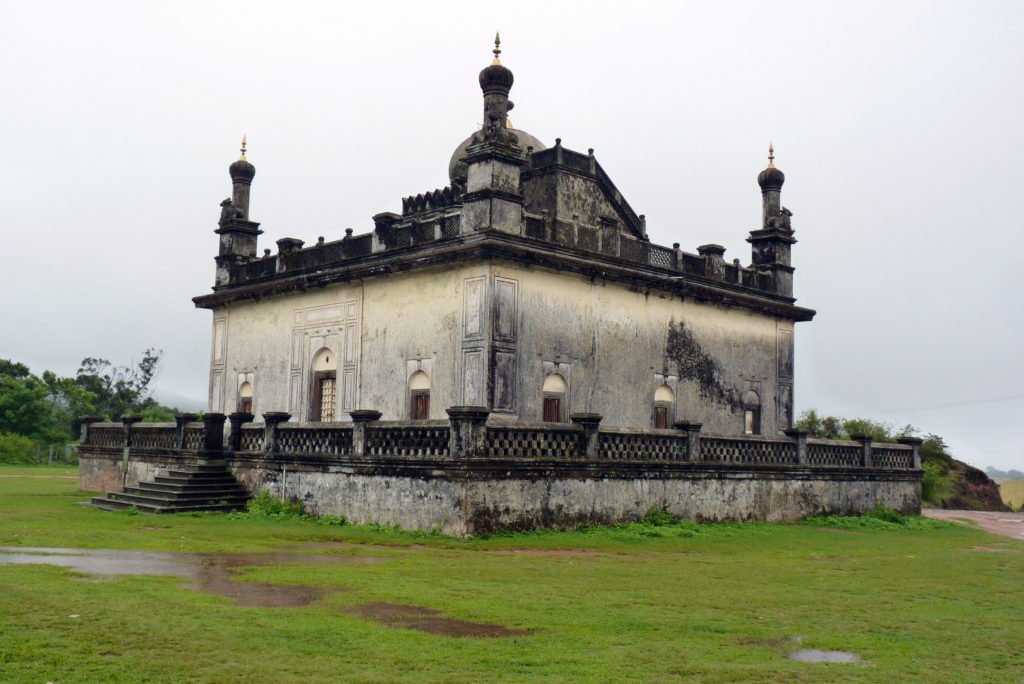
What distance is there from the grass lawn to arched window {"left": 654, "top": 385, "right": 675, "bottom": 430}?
8231mm

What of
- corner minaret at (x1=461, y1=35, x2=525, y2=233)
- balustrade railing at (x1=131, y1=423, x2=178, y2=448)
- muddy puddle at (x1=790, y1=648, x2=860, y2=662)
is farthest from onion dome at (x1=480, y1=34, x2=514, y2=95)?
muddy puddle at (x1=790, y1=648, x2=860, y2=662)

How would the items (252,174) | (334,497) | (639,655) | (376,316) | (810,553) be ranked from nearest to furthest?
(639,655), (810,553), (334,497), (376,316), (252,174)

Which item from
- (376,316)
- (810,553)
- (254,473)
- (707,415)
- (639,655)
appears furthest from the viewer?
(707,415)

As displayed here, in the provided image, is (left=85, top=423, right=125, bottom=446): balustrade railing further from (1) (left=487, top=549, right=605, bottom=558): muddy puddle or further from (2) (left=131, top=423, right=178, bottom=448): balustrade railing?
(1) (left=487, top=549, right=605, bottom=558): muddy puddle

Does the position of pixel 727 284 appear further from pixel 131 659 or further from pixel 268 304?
pixel 131 659

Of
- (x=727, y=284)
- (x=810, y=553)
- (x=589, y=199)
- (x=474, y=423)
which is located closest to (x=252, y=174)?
(x=589, y=199)

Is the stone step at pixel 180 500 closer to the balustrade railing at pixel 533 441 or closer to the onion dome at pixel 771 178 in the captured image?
the balustrade railing at pixel 533 441

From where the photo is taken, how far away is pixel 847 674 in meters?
6.98

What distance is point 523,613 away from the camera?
9.09 m

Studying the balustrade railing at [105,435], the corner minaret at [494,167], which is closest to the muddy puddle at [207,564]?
the corner minaret at [494,167]

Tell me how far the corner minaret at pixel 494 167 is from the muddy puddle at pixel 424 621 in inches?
495

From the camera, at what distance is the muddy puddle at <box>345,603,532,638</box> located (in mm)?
8188

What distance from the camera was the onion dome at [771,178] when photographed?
94.5 ft

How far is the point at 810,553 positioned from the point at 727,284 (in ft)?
37.8
